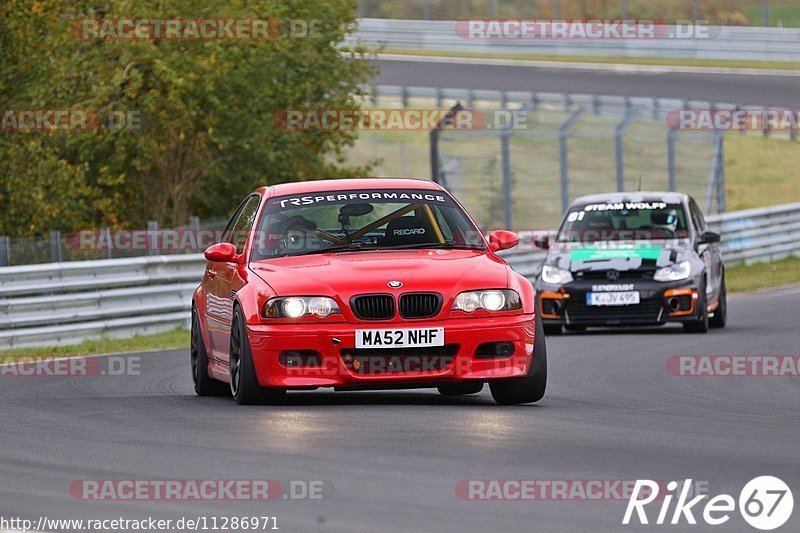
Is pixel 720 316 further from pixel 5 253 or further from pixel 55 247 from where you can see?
pixel 5 253

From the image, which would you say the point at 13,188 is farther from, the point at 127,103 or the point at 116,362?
the point at 116,362

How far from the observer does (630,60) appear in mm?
51438

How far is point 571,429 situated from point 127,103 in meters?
18.1

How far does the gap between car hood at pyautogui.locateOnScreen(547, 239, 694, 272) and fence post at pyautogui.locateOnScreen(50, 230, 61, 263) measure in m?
5.53

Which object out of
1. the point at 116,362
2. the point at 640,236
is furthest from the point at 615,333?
the point at 116,362

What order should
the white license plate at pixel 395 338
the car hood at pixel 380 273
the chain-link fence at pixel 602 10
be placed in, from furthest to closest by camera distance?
the chain-link fence at pixel 602 10 < the car hood at pixel 380 273 < the white license plate at pixel 395 338

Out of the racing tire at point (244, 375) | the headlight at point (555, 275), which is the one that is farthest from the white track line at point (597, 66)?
the racing tire at point (244, 375)

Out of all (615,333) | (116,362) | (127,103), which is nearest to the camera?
(116,362)

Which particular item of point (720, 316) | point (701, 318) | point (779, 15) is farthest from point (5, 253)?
point (779, 15)

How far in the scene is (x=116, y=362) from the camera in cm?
1631

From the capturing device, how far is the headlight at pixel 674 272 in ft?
59.7

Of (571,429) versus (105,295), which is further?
(105,295)

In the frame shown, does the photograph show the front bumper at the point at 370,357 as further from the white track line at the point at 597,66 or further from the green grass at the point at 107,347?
the white track line at the point at 597,66

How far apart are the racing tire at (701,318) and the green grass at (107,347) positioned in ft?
17.4
